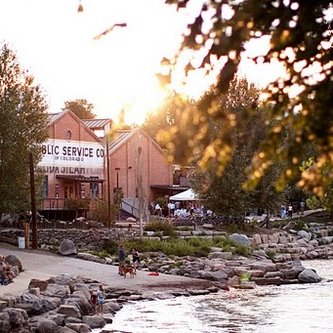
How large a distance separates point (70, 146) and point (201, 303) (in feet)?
111

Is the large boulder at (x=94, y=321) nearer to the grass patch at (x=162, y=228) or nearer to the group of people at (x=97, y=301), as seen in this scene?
the group of people at (x=97, y=301)

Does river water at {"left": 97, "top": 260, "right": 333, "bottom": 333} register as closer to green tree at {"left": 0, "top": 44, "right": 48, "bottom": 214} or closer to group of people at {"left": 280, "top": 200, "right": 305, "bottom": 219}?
green tree at {"left": 0, "top": 44, "right": 48, "bottom": 214}

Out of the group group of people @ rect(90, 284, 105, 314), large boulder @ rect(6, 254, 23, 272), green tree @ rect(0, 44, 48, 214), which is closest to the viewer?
group of people @ rect(90, 284, 105, 314)

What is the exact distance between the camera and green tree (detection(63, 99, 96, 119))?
333ft

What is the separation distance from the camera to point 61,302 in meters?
25.3

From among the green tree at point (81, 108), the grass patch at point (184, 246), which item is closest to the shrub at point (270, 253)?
the grass patch at point (184, 246)

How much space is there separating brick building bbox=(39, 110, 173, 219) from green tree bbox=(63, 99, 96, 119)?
98.1ft

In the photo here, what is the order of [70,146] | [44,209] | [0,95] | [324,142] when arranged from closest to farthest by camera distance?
[324,142] → [0,95] → [44,209] → [70,146]

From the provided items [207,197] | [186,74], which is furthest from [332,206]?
[207,197]

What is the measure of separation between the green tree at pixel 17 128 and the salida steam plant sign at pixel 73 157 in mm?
13977

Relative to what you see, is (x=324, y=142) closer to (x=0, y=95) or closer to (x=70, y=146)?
(x=0, y=95)

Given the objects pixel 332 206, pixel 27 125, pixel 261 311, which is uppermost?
pixel 27 125

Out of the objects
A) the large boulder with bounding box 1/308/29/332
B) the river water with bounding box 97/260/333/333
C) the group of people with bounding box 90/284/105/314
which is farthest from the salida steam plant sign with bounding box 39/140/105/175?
the large boulder with bounding box 1/308/29/332

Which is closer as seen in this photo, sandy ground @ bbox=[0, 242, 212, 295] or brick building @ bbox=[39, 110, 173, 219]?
sandy ground @ bbox=[0, 242, 212, 295]
